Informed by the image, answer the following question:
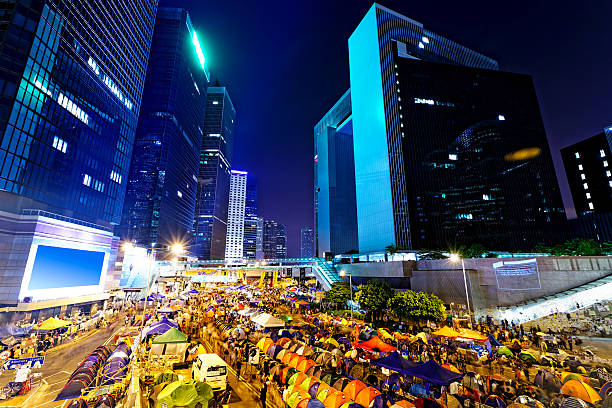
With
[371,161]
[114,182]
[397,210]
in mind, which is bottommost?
[397,210]

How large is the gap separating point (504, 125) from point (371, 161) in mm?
41896

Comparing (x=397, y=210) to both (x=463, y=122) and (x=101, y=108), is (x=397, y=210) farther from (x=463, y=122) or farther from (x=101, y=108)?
(x=101, y=108)

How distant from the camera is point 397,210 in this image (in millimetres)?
67375

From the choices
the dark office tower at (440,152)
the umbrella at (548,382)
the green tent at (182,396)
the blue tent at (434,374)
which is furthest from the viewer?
the dark office tower at (440,152)

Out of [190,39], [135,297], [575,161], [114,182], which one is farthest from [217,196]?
[575,161]

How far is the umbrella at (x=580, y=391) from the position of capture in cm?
1097

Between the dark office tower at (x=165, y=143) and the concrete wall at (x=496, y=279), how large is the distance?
96480mm

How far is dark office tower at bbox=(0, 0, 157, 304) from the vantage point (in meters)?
A: 34.9

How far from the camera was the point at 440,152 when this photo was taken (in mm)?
73500

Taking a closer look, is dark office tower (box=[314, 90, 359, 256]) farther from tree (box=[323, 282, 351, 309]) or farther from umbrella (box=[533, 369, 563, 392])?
umbrella (box=[533, 369, 563, 392])

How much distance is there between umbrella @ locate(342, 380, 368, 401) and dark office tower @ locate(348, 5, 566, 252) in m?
55.0

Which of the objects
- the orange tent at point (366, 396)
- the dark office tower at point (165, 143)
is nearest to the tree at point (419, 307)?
the orange tent at point (366, 396)

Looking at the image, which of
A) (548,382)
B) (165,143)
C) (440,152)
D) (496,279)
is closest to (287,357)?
(548,382)

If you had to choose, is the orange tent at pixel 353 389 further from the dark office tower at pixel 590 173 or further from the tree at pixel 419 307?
the dark office tower at pixel 590 173
